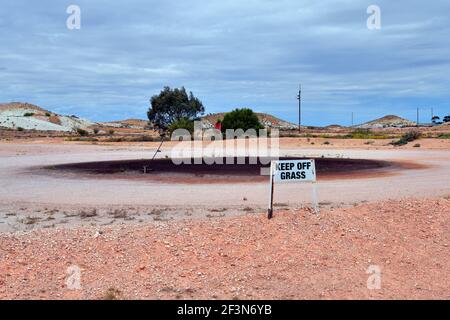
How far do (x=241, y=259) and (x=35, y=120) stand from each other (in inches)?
4860

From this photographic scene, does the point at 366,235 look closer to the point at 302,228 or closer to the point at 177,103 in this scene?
the point at 302,228

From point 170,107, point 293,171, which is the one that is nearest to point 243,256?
point 293,171

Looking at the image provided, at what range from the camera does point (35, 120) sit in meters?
126

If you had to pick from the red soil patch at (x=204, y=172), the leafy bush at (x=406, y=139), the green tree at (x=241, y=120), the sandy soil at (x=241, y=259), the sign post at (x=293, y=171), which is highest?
the green tree at (x=241, y=120)

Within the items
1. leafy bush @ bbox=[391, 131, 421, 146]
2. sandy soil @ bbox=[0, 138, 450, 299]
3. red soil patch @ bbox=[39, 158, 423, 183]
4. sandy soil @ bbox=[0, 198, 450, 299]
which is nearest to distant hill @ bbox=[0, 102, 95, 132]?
leafy bush @ bbox=[391, 131, 421, 146]

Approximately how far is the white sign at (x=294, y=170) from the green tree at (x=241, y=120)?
72.7 metres

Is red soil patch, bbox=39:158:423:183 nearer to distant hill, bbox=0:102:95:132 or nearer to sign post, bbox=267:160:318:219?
sign post, bbox=267:160:318:219

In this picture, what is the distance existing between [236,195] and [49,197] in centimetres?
584

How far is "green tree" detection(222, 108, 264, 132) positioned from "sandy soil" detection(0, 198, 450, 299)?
7370cm

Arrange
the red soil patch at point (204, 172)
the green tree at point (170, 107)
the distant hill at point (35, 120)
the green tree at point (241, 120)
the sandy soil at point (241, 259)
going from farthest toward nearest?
the distant hill at point (35, 120), the green tree at point (170, 107), the green tree at point (241, 120), the red soil patch at point (204, 172), the sandy soil at point (241, 259)

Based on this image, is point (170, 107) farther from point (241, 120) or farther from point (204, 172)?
point (204, 172)

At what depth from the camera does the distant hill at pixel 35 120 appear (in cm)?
11906

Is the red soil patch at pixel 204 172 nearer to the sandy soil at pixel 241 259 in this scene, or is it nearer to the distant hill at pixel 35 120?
the sandy soil at pixel 241 259

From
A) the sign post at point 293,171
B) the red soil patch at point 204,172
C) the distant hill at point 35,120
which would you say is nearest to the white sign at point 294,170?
the sign post at point 293,171
